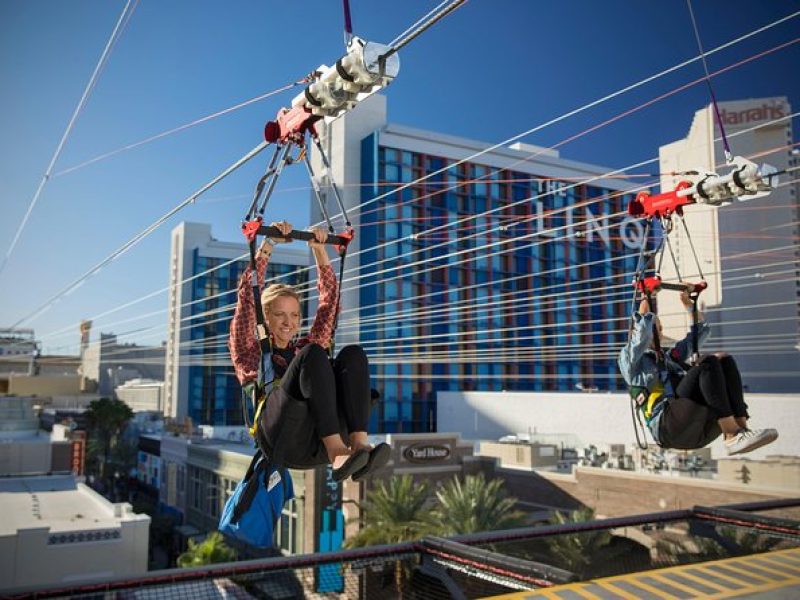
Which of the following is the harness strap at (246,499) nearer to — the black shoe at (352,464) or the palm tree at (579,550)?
the black shoe at (352,464)

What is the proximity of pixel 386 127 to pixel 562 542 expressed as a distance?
39948mm

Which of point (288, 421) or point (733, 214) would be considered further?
point (733, 214)

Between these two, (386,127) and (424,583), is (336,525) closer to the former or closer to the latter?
(424,583)

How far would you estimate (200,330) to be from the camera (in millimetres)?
71688

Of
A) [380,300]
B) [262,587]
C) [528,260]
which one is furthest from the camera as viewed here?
[528,260]

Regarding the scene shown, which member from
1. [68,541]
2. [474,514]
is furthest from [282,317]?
[68,541]

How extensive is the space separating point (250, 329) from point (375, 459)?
5.18ft

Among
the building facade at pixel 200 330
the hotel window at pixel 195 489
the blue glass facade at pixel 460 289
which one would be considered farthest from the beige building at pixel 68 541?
the building facade at pixel 200 330

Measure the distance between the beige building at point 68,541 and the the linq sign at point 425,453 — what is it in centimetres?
1176

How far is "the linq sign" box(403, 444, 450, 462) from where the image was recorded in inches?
1217

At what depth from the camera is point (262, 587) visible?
23297mm

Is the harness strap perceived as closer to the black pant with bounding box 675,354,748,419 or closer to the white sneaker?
the black pant with bounding box 675,354,748,419

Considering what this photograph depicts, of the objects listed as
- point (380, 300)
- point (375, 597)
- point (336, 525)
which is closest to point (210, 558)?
point (336, 525)

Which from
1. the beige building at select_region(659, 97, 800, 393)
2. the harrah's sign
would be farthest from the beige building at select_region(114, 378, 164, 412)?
the harrah's sign
